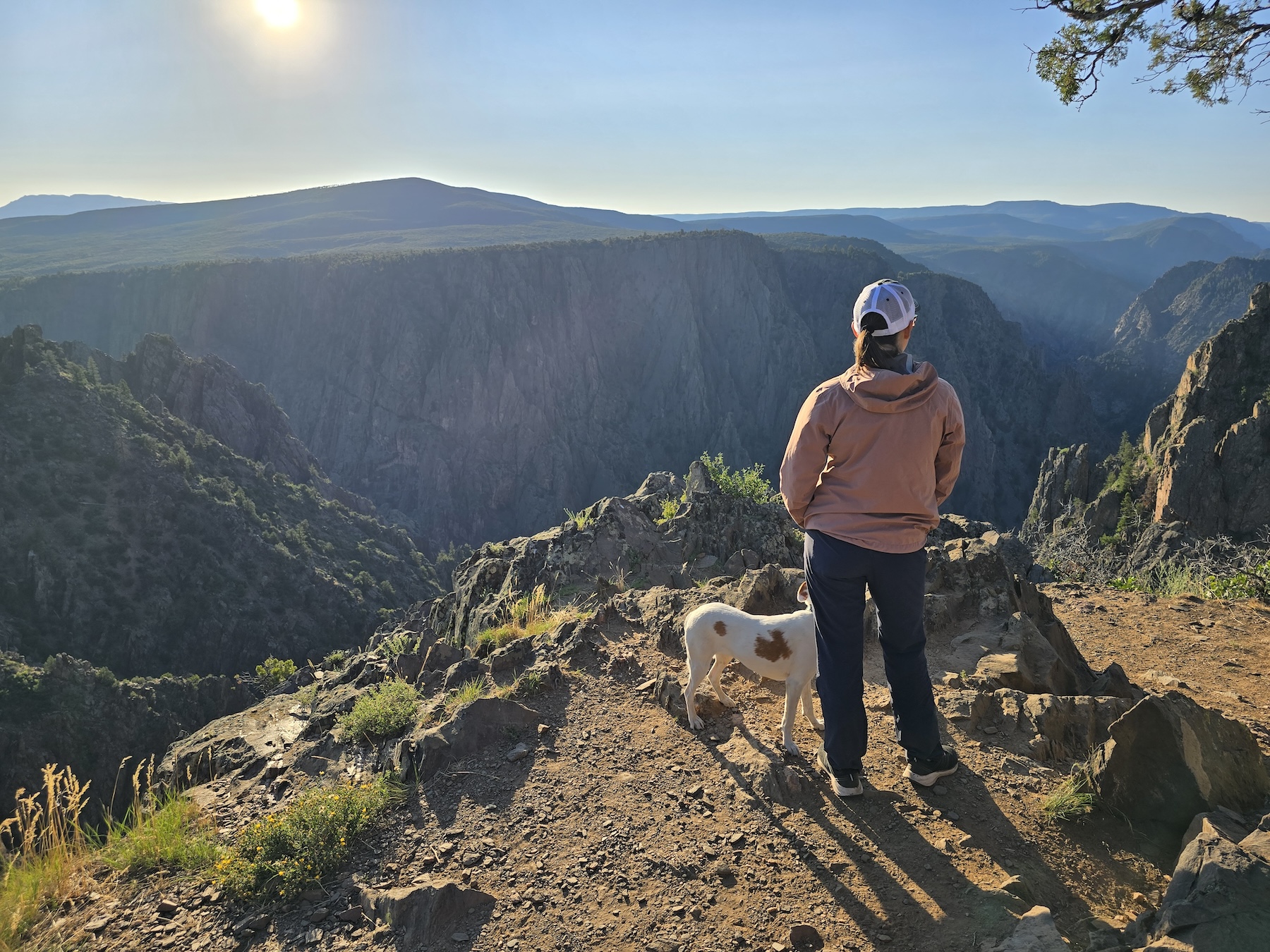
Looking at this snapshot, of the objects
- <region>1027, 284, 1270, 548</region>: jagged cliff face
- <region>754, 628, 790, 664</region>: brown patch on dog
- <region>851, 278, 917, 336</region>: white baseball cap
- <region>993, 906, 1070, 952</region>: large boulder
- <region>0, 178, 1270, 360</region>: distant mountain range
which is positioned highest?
<region>0, 178, 1270, 360</region>: distant mountain range

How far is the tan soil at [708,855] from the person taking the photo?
2.80 m

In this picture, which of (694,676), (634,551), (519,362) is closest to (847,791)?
(694,676)

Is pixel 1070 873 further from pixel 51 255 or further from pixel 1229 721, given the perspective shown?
pixel 51 255

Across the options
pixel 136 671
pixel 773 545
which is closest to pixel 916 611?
pixel 773 545

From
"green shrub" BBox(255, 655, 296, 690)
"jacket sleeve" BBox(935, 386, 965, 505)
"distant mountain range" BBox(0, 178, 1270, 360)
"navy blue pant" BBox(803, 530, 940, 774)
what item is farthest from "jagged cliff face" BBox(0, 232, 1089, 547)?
"jacket sleeve" BBox(935, 386, 965, 505)

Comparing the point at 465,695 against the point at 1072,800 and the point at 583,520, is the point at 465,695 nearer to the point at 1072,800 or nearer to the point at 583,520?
the point at 1072,800

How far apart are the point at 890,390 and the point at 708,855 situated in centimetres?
215

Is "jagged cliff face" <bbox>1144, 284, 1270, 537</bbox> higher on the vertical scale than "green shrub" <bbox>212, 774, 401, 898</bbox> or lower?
lower

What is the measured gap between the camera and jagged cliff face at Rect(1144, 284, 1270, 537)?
84.2 feet

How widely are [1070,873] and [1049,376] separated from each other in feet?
311

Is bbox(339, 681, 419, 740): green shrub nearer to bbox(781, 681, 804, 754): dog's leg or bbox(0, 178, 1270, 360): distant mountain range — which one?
bbox(781, 681, 804, 754): dog's leg

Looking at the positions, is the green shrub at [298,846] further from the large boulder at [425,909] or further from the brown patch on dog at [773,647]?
the brown patch on dog at [773,647]

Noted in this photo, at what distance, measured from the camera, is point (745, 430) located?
76500 millimetres

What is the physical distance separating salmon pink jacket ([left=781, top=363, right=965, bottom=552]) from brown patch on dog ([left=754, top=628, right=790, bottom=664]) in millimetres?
937
